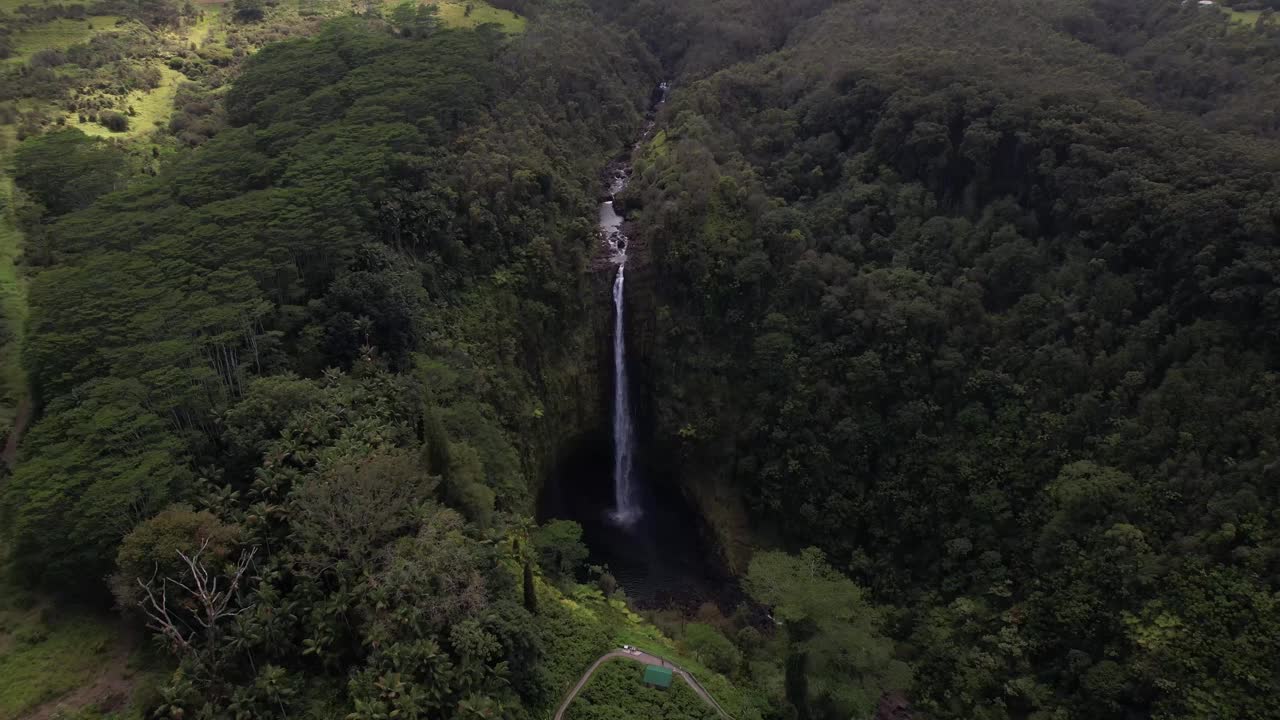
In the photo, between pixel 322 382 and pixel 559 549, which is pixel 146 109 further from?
pixel 559 549

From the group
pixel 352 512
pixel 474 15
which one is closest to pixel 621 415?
pixel 352 512

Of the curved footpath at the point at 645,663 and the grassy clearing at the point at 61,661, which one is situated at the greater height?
the grassy clearing at the point at 61,661

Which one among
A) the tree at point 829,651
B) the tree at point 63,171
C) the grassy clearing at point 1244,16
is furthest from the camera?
the grassy clearing at point 1244,16

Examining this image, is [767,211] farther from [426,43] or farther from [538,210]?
[426,43]

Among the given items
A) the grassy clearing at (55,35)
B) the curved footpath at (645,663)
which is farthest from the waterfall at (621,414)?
the grassy clearing at (55,35)

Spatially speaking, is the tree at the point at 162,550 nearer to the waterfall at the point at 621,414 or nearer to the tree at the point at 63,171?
the tree at the point at 63,171

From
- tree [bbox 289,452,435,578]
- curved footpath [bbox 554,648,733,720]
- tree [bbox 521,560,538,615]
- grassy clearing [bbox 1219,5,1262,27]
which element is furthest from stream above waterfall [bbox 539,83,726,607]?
grassy clearing [bbox 1219,5,1262,27]
